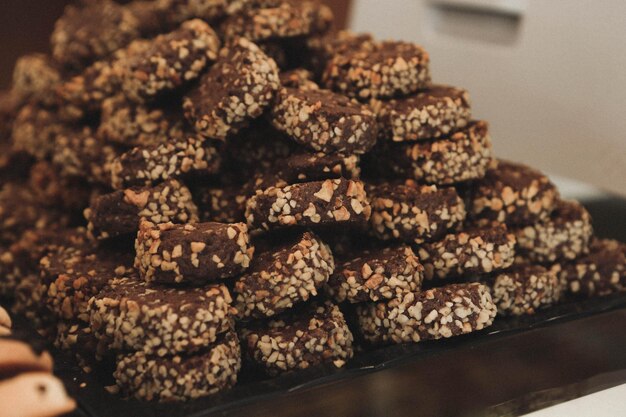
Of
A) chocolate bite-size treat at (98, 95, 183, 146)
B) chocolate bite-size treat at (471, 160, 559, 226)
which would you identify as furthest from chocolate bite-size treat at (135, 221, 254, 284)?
chocolate bite-size treat at (471, 160, 559, 226)

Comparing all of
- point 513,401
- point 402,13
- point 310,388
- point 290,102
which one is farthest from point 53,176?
point 402,13

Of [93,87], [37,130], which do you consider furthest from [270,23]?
[37,130]

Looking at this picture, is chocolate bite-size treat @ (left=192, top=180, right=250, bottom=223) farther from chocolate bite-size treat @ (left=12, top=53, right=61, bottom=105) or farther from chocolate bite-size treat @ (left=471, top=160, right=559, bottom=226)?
chocolate bite-size treat @ (left=12, top=53, right=61, bottom=105)

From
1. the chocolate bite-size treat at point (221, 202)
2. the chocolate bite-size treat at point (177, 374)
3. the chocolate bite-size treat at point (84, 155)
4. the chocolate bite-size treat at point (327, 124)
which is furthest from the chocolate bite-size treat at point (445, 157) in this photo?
the chocolate bite-size treat at point (84, 155)

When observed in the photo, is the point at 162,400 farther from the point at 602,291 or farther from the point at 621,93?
the point at 621,93

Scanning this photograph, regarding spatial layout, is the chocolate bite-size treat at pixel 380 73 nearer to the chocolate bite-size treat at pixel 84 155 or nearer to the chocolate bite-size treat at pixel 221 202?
the chocolate bite-size treat at pixel 221 202
